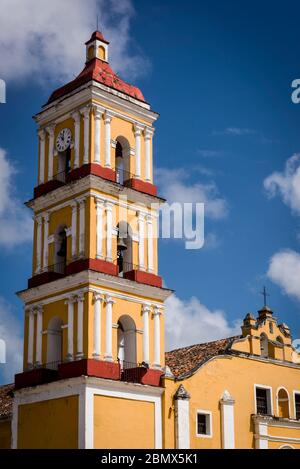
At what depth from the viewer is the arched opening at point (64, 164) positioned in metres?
33.8

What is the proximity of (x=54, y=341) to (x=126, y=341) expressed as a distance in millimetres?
2414

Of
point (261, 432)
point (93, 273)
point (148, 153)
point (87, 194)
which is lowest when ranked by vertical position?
point (261, 432)

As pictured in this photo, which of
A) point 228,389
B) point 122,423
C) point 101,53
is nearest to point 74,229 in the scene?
point 122,423

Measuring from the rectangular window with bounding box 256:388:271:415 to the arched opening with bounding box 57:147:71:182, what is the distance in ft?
34.1

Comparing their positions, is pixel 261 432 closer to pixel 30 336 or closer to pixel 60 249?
pixel 30 336

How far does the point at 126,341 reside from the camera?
32.3 metres

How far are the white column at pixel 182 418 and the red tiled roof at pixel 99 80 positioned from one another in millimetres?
A: 10698

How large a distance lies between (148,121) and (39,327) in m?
8.45

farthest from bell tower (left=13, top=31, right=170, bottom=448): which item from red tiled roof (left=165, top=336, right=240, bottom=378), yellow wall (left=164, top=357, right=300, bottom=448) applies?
red tiled roof (left=165, top=336, right=240, bottom=378)

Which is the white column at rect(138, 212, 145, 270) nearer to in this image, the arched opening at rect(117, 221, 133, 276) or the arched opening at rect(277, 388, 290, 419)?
→ the arched opening at rect(117, 221, 133, 276)
